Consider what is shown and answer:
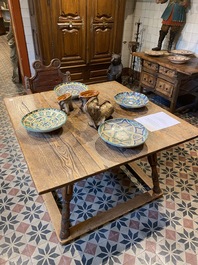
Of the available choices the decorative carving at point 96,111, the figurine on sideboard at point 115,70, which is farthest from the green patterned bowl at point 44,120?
the figurine on sideboard at point 115,70

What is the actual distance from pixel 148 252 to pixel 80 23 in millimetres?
2922

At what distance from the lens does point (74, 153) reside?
109 centimetres

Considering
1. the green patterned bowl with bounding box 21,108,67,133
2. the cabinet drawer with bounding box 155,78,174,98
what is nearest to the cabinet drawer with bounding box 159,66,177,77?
the cabinet drawer with bounding box 155,78,174,98

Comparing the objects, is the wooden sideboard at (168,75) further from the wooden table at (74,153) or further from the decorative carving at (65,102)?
the decorative carving at (65,102)

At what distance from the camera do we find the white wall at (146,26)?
282 cm

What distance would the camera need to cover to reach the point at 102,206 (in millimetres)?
1606

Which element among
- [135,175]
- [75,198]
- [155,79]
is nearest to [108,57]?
[155,79]

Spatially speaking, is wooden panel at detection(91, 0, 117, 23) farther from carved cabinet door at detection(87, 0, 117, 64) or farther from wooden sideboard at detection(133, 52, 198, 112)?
wooden sideboard at detection(133, 52, 198, 112)

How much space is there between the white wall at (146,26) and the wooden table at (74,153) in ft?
6.33

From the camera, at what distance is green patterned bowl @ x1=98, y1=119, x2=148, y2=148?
1120 mm

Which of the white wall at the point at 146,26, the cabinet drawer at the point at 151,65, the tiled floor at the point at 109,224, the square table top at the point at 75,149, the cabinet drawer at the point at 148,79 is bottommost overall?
the tiled floor at the point at 109,224

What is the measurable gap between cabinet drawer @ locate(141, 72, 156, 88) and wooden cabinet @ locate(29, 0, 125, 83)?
2.47 ft

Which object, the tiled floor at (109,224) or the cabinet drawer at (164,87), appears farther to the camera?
the cabinet drawer at (164,87)

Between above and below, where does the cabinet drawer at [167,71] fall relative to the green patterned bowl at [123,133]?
below
